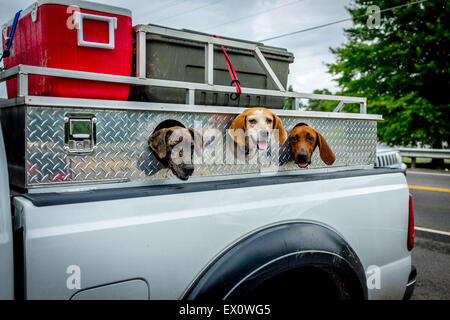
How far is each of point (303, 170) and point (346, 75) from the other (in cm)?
1701

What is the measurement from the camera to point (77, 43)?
70.7 inches

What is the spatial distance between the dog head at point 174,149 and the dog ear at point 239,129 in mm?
329

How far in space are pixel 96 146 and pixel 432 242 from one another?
5.17 metres

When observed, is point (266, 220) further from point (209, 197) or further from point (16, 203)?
point (16, 203)

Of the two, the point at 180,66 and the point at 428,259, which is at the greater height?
the point at 180,66

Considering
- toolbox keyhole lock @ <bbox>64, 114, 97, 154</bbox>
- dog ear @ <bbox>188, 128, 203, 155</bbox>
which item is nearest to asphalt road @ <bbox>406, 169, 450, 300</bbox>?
dog ear @ <bbox>188, 128, 203, 155</bbox>

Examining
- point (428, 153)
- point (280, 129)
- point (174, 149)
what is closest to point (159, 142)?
point (174, 149)

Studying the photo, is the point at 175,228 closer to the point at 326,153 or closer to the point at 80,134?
the point at 80,134

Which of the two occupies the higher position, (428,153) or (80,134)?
(80,134)

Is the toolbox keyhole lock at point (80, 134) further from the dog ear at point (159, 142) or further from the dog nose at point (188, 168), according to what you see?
the dog nose at point (188, 168)

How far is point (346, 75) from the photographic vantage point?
59.0 ft

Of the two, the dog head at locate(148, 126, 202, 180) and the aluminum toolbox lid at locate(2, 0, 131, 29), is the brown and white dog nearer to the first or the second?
the dog head at locate(148, 126, 202, 180)

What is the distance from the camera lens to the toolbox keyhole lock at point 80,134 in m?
1.54

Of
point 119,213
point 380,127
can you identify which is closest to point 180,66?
point 119,213
